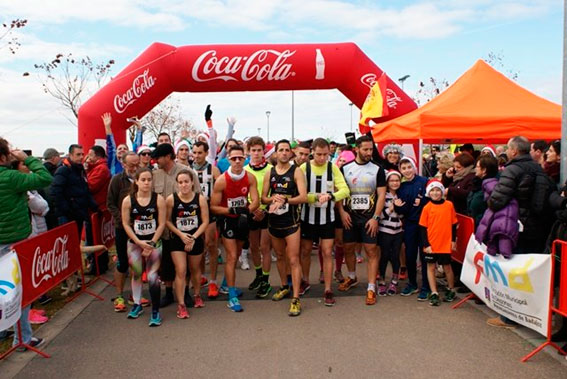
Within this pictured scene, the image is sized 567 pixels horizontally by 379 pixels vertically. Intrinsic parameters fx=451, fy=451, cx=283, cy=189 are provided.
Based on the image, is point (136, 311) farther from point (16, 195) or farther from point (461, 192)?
point (461, 192)

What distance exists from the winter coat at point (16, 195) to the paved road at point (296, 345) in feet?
3.99

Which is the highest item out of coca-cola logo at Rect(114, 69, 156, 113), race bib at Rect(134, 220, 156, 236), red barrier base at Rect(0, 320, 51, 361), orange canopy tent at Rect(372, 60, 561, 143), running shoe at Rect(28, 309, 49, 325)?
coca-cola logo at Rect(114, 69, 156, 113)

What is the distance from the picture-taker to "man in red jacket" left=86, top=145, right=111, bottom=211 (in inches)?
280

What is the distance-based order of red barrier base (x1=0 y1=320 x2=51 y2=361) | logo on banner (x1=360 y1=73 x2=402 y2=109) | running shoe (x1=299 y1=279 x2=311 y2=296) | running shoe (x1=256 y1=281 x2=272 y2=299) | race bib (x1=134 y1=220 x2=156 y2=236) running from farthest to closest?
logo on banner (x1=360 y1=73 x2=402 y2=109)
running shoe (x1=299 y1=279 x2=311 y2=296)
running shoe (x1=256 y1=281 x2=272 y2=299)
race bib (x1=134 y1=220 x2=156 y2=236)
red barrier base (x1=0 y1=320 x2=51 y2=361)

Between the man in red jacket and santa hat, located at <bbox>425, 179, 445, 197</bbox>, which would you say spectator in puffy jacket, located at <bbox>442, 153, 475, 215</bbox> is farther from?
the man in red jacket

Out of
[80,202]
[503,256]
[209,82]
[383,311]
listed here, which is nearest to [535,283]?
[503,256]

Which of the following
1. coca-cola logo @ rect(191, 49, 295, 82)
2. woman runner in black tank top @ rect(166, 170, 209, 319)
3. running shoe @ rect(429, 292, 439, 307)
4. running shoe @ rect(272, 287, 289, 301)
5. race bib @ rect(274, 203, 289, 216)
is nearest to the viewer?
woman runner in black tank top @ rect(166, 170, 209, 319)

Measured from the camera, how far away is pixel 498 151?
1130 centimetres

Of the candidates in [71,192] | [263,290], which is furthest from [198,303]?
[71,192]

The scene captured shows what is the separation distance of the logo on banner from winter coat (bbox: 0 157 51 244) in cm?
713

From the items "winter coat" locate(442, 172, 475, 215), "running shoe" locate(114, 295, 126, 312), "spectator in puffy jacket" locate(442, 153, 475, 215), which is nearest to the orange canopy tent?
"spectator in puffy jacket" locate(442, 153, 475, 215)

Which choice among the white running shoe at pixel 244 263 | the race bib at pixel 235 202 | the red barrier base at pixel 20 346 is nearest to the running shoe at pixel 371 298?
the race bib at pixel 235 202

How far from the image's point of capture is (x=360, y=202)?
5.79 m

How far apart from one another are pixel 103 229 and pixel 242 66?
4729 mm
